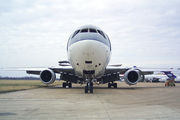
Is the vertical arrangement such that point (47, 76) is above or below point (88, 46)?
below

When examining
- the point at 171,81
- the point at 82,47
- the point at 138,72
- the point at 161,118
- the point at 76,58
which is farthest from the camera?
the point at 171,81

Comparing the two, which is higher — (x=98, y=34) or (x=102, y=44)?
(x=98, y=34)

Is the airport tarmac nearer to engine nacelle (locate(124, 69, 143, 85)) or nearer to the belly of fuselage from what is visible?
the belly of fuselage

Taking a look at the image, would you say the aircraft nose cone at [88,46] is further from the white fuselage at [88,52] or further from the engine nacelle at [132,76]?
the engine nacelle at [132,76]

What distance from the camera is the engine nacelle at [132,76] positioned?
14.4m

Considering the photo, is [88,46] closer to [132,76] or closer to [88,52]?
[88,52]

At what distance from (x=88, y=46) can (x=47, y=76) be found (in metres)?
8.47

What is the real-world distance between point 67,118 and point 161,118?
224cm

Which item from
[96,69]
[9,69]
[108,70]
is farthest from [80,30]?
[9,69]

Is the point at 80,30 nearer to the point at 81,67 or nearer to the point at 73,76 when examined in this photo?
the point at 81,67

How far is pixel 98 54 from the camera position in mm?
8672

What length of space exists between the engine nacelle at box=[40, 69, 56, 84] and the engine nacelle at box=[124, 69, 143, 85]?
261 inches

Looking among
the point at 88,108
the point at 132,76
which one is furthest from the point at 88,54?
the point at 132,76

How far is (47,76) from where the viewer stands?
15.3 m
